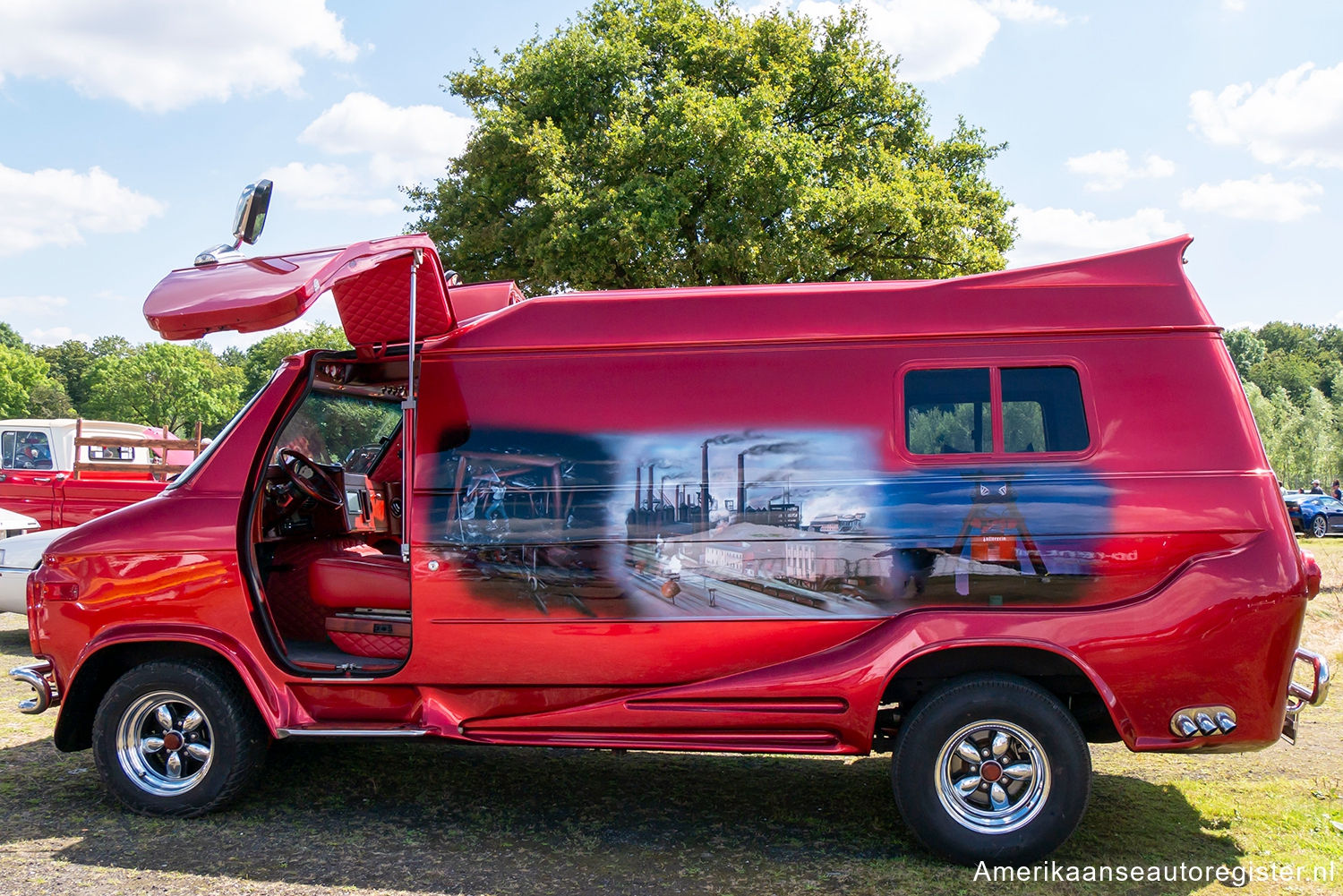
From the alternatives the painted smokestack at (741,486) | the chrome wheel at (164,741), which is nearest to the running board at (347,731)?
the chrome wheel at (164,741)

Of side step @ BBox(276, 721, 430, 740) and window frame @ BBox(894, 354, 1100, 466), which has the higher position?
window frame @ BBox(894, 354, 1100, 466)

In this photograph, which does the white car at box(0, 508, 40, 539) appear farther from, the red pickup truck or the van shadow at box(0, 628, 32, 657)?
the van shadow at box(0, 628, 32, 657)

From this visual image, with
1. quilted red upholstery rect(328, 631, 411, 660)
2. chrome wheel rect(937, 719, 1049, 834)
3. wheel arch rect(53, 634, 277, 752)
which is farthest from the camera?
quilted red upholstery rect(328, 631, 411, 660)

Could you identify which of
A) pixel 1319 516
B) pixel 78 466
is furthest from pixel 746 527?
pixel 1319 516

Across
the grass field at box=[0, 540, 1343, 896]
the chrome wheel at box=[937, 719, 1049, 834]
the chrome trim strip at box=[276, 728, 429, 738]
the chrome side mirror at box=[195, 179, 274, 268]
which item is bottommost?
the grass field at box=[0, 540, 1343, 896]

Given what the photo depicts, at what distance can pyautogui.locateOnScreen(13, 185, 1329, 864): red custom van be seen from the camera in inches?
178

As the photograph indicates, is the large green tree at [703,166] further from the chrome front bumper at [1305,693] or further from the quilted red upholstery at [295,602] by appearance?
the chrome front bumper at [1305,693]

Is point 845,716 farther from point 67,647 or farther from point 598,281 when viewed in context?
point 598,281

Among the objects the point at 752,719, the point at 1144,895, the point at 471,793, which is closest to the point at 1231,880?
the point at 1144,895

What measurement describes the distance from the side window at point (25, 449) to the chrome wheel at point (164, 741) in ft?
37.3

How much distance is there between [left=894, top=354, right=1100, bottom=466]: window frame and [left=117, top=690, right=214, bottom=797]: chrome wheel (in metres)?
3.83

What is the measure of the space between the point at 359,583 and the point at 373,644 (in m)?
0.38

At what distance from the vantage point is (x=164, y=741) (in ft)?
17.0

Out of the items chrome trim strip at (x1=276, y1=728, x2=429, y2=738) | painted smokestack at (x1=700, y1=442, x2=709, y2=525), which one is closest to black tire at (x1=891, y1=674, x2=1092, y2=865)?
painted smokestack at (x1=700, y1=442, x2=709, y2=525)
